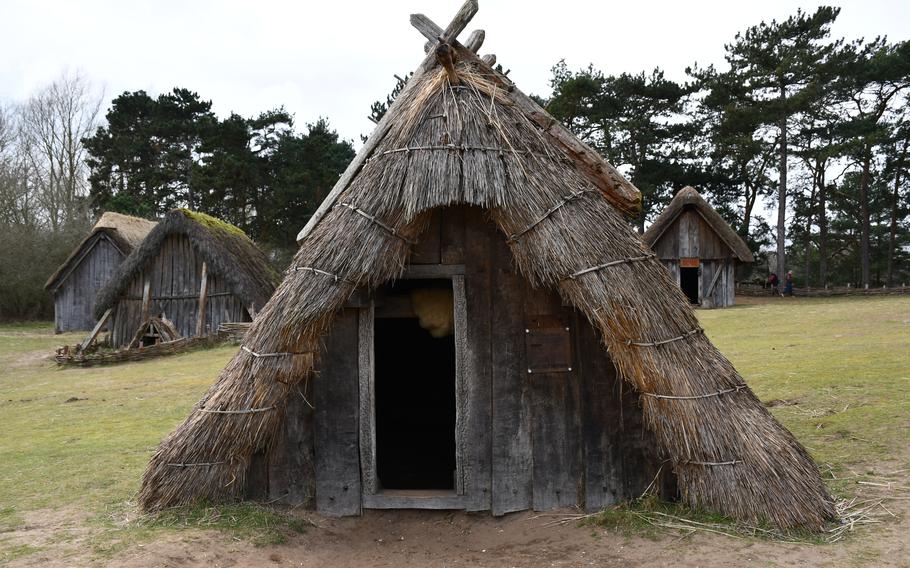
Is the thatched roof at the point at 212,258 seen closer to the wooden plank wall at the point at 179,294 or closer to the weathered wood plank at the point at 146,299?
the wooden plank wall at the point at 179,294

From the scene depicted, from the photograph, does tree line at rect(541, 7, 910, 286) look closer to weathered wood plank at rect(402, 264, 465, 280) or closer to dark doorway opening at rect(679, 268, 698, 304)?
dark doorway opening at rect(679, 268, 698, 304)

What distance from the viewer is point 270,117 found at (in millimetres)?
37281

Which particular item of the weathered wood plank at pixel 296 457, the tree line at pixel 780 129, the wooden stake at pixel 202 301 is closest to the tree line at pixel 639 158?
the tree line at pixel 780 129

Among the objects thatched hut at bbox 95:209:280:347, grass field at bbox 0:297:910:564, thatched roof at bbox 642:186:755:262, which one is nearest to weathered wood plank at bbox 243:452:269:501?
grass field at bbox 0:297:910:564

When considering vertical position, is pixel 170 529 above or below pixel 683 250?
below

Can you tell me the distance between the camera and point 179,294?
2055cm

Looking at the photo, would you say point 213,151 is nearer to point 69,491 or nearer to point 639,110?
point 639,110

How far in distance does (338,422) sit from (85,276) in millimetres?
25518

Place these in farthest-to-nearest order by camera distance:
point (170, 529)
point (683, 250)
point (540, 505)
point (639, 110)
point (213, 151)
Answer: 1. point (213, 151)
2. point (639, 110)
3. point (683, 250)
4. point (540, 505)
5. point (170, 529)

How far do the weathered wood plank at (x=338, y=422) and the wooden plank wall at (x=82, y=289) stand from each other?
24524mm

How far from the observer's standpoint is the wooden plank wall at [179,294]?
20.3 m

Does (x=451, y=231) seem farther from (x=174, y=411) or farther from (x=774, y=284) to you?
(x=774, y=284)

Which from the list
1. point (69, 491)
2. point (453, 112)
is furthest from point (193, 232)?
point (453, 112)

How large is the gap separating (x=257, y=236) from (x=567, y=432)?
31919 mm
